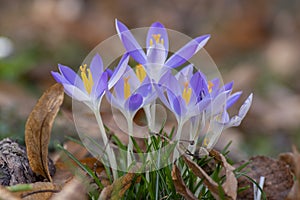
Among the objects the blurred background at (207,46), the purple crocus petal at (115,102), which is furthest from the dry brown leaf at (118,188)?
the blurred background at (207,46)

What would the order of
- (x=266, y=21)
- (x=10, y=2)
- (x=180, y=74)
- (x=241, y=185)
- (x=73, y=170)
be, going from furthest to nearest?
(x=10, y=2)
(x=266, y=21)
(x=241, y=185)
(x=73, y=170)
(x=180, y=74)

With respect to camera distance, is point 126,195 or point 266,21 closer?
point 126,195

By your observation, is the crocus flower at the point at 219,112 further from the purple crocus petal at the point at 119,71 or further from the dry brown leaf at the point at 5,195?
the dry brown leaf at the point at 5,195

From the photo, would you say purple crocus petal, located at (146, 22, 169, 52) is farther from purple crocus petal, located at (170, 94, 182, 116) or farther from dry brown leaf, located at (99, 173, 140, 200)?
dry brown leaf, located at (99, 173, 140, 200)

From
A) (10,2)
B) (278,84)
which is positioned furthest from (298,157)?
(10,2)

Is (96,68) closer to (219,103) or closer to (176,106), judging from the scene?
(176,106)

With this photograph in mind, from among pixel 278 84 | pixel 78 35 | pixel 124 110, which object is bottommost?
pixel 278 84

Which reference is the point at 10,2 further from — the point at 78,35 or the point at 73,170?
the point at 73,170

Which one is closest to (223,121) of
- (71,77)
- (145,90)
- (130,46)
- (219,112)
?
(219,112)
